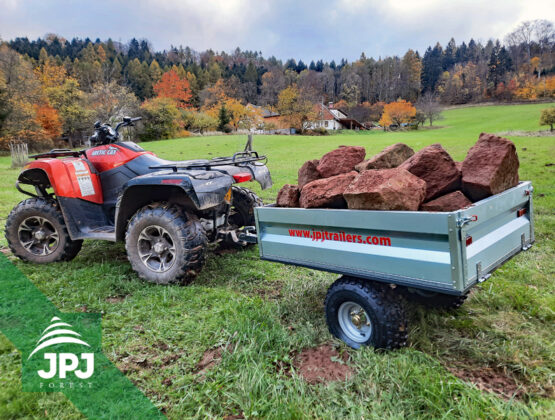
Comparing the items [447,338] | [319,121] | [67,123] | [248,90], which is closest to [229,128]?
[319,121]

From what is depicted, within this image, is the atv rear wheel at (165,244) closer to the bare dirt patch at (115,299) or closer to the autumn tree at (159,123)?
the bare dirt patch at (115,299)

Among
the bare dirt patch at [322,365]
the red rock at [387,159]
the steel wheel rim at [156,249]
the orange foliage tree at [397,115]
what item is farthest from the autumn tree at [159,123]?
the bare dirt patch at [322,365]

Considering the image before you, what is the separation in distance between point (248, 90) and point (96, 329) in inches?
2330

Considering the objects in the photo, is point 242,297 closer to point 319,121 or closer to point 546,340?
point 546,340

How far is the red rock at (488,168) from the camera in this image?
2.56 metres

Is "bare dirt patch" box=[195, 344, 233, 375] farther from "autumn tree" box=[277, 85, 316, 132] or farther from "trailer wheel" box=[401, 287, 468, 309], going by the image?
"autumn tree" box=[277, 85, 316, 132]

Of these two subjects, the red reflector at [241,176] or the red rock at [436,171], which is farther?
the red reflector at [241,176]

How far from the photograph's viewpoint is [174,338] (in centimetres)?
282

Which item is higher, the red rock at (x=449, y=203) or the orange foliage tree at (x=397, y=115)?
the orange foliage tree at (x=397, y=115)

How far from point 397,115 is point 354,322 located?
1608 inches

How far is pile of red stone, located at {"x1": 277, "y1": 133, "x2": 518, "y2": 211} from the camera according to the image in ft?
7.89

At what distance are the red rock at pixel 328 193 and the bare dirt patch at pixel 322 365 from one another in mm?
1073

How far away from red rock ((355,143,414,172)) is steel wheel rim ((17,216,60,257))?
3.85 metres

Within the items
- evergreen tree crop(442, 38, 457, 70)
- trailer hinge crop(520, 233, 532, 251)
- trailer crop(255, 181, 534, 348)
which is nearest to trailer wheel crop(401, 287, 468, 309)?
trailer crop(255, 181, 534, 348)
